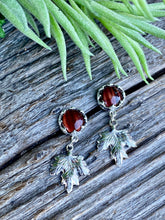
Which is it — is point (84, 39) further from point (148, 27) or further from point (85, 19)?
point (148, 27)

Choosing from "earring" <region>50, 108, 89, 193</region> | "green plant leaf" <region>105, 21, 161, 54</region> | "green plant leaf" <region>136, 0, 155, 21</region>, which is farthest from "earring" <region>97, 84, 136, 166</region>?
"green plant leaf" <region>136, 0, 155, 21</region>

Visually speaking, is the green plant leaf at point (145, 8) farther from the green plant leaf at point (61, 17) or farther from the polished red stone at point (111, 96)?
the polished red stone at point (111, 96)

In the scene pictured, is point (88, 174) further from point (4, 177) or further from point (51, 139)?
point (4, 177)

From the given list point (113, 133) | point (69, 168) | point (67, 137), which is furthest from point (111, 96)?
point (69, 168)

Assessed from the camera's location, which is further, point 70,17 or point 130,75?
point 130,75

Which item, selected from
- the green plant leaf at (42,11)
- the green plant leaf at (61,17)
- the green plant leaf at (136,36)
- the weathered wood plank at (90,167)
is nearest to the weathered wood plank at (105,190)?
the weathered wood plank at (90,167)

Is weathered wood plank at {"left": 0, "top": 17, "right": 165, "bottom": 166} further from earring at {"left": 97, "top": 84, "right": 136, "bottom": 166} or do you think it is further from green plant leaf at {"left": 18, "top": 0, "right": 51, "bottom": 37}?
green plant leaf at {"left": 18, "top": 0, "right": 51, "bottom": 37}

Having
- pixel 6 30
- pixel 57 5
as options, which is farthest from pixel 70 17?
pixel 6 30

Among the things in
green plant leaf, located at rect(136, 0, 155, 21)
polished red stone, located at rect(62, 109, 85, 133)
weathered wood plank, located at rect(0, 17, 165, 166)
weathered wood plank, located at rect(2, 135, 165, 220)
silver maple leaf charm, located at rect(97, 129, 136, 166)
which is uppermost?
weathered wood plank, located at rect(0, 17, 165, 166)
